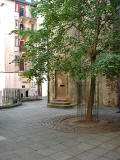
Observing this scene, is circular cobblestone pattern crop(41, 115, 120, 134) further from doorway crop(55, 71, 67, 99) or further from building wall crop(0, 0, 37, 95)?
building wall crop(0, 0, 37, 95)

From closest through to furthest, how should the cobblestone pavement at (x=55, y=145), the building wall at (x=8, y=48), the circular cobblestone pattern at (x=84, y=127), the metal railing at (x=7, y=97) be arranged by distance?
the cobblestone pavement at (x=55, y=145)
the circular cobblestone pattern at (x=84, y=127)
the metal railing at (x=7, y=97)
the building wall at (x=8, y=48)

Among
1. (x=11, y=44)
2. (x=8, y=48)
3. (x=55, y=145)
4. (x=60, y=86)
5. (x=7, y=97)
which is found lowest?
(x=55, y=145)

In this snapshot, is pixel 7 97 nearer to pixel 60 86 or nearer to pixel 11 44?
pixel 60 86

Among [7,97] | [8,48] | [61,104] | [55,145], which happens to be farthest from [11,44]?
[55,145]

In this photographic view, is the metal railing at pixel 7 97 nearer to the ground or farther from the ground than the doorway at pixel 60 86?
nearer to the ground

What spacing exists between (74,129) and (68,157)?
2.68 metres

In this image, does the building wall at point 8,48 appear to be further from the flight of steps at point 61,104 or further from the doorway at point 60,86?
the flight of steps at point 61,104

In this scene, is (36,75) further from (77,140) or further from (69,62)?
(77,140)

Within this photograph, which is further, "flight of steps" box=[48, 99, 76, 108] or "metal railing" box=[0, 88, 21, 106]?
"metal railing" box=[0, 88, 21, 106]

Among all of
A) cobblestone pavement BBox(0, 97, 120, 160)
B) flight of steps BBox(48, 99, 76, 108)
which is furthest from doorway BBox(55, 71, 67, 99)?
cobblestone pavement BBox(0, 97, 120, 160)

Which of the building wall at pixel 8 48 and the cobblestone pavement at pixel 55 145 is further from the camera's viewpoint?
the building wall at pixel 8 48

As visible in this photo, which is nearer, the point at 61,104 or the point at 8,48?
the point at 61,104

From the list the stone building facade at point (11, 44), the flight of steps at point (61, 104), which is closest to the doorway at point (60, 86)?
the flight of steps at point (61, 104)

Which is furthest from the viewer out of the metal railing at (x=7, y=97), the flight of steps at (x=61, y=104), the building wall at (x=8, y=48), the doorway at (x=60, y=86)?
the building wall at (x=8, y=48)
